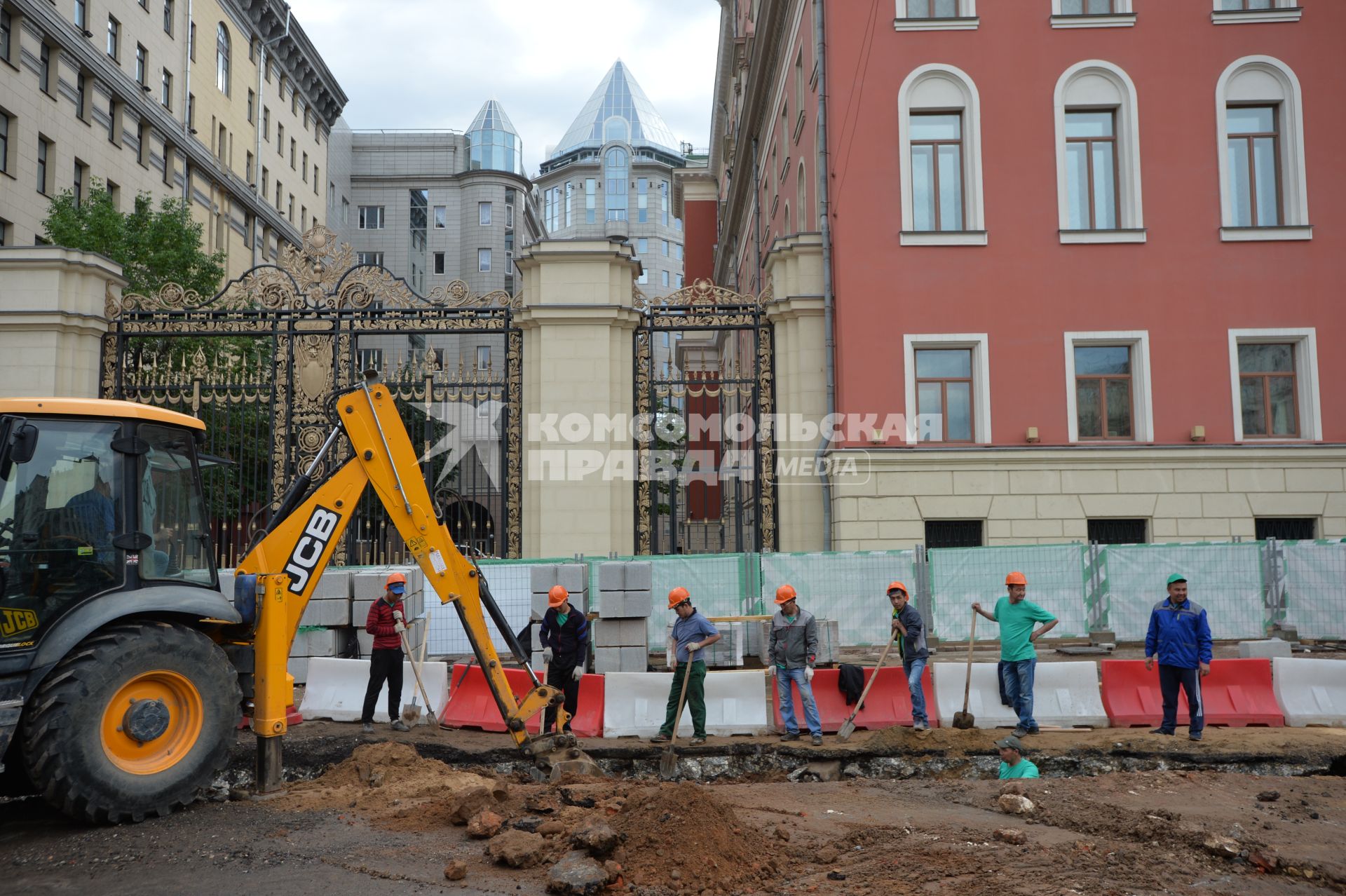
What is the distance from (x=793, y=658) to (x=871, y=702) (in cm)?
127

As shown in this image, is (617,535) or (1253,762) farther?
(617,535)

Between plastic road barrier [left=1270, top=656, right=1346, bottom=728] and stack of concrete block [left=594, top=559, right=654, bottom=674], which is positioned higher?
stack of concrete block [left=594, top=559, right=654, bottom=674]

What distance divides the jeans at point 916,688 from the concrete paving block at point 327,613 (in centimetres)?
688

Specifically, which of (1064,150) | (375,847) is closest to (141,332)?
(375,847)

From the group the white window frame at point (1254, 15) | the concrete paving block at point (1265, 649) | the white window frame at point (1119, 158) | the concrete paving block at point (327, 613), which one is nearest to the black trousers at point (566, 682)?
the concrete paving block at point (327, 613)

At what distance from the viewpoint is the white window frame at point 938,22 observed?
1681 centimetres

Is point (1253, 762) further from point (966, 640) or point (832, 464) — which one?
point (832, 464)

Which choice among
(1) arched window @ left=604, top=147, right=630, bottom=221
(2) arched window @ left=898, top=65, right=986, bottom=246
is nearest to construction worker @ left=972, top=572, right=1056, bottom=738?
(2) arched window @ left=898, top=65, right=986, bottom=246

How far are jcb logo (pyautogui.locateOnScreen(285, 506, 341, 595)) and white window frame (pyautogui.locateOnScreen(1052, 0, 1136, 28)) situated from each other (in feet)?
48.3

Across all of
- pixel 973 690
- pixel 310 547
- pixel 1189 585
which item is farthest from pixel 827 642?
pixel 310 547

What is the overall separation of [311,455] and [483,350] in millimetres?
39599

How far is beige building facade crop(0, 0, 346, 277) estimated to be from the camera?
27.8 m

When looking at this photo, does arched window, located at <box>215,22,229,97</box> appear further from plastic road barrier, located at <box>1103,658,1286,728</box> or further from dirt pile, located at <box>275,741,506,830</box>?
plastic road barrier, located at <box>1103,658,1286,728</box>

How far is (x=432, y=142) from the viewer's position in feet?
222
